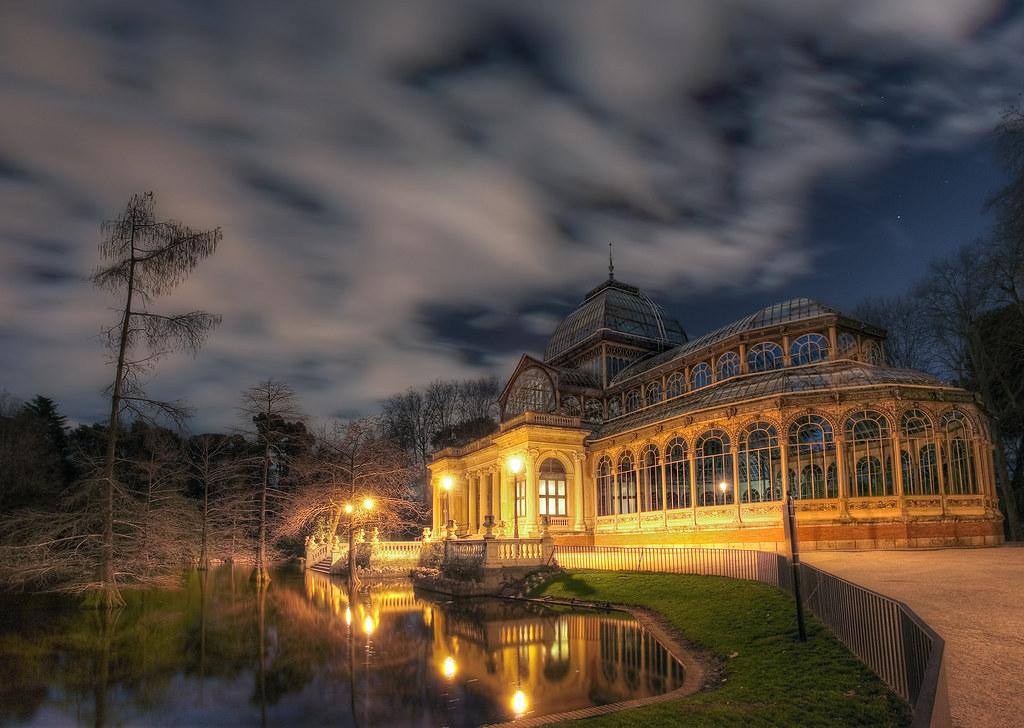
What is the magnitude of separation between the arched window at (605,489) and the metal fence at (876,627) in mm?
15267

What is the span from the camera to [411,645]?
14984 mm

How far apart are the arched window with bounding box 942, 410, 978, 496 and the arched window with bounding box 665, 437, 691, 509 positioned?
31.2 feet

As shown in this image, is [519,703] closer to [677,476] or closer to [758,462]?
[758,462]

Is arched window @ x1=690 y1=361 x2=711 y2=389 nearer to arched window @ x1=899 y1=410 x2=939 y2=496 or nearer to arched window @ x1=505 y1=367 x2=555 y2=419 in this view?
arched window @ x1=505 y1=367 x2=555 y2=419

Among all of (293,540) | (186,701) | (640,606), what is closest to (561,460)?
(640,606)

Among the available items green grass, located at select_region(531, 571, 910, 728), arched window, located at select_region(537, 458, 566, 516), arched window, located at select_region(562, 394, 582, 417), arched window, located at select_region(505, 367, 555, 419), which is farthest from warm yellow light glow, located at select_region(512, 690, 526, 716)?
arched window, located at select_region(562, 394, 582, 417)

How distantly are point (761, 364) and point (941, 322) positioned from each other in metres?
14.7

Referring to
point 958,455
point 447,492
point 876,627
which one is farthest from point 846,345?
point 447,492

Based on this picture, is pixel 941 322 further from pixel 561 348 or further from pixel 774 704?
pixel 774 704

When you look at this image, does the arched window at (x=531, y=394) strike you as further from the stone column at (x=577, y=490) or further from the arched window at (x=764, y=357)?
the arched window at (x=764, y=357)

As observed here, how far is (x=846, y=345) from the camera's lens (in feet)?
92.1

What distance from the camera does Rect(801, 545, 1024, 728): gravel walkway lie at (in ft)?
20.9

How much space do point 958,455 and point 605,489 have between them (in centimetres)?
1611

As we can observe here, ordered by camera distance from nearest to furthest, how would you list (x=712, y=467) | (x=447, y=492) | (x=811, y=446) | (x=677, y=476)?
(x=811, y=446)
(x=712, y=467)
(x=677, y=476)
(x=447, y=492)
